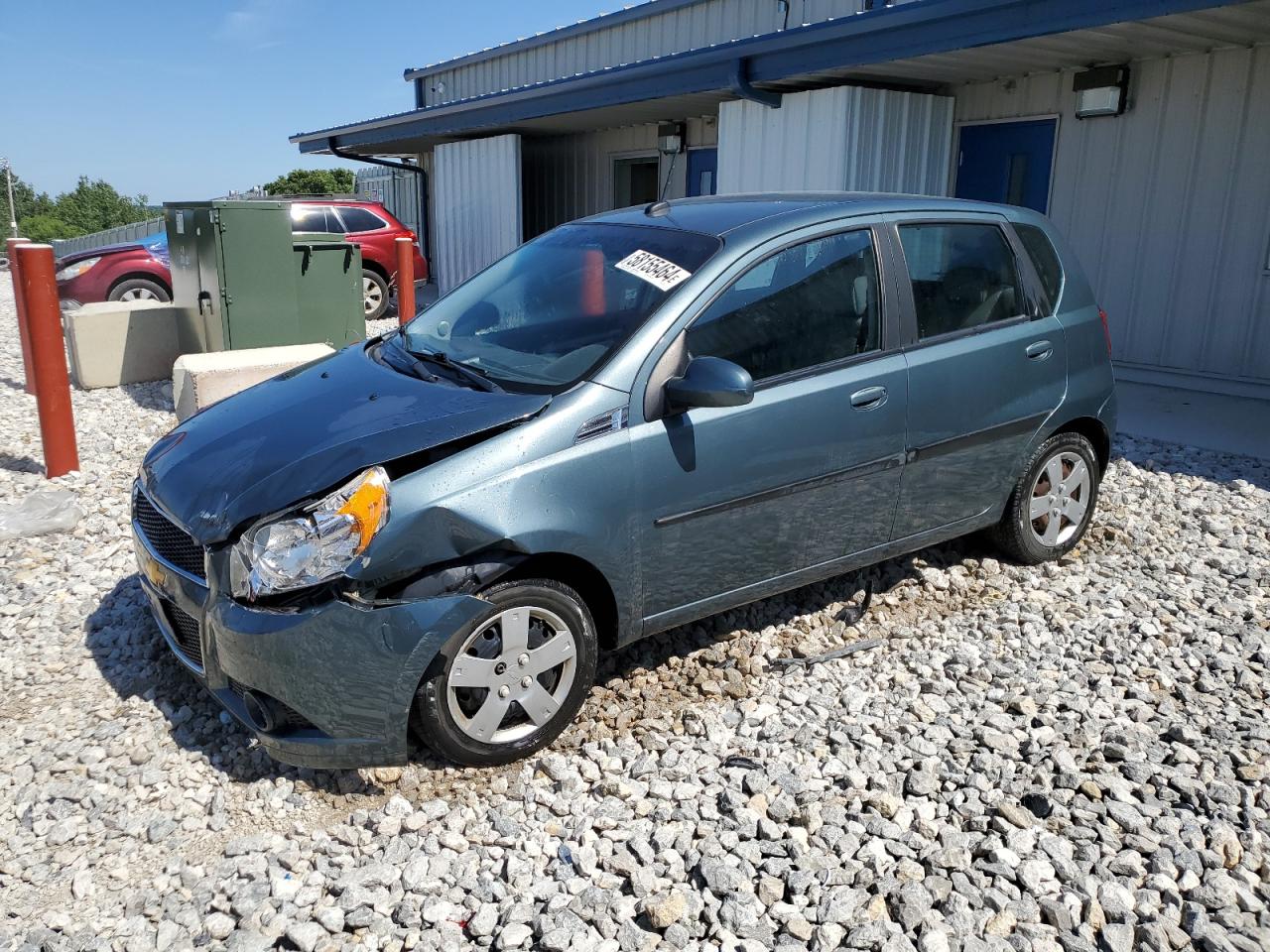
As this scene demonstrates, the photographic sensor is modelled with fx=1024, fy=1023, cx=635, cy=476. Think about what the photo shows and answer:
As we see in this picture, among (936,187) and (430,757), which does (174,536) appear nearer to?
(430,757)

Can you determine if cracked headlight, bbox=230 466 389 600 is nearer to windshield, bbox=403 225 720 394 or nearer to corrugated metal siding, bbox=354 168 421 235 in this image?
windshield, bbox=403 225 720 394

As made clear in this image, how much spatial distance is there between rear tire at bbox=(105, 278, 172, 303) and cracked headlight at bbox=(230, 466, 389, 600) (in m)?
10.7

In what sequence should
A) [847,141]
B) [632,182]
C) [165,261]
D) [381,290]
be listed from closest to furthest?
1. [847,141]
2. [165,261]
3. [381,290]
4. [632,182]

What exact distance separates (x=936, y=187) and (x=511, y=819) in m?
8.67

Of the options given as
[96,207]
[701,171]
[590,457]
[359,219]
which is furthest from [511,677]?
[96,207]

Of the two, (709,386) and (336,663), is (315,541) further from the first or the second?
(709,386)

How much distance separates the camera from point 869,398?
12.5 feet

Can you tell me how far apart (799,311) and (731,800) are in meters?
1.74

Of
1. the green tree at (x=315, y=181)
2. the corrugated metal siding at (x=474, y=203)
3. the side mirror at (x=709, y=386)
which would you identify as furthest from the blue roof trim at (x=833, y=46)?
the green tree at (x=315, y=181)

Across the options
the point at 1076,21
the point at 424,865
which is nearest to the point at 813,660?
the point at 424,865

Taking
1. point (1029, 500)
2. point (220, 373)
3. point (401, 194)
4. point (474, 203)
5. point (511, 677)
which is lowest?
point (511, 677)

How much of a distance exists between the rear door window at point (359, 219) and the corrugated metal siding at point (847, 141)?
5827mm

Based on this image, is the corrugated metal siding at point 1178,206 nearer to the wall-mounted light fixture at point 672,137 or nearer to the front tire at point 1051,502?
the front tire at point 1051,502

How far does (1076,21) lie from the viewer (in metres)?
6.66
